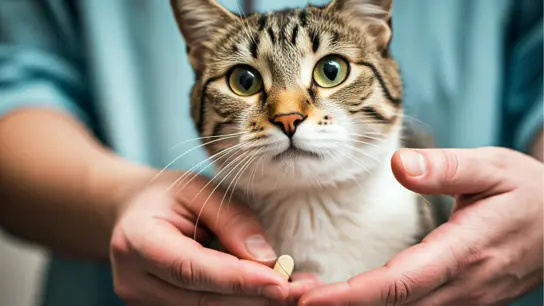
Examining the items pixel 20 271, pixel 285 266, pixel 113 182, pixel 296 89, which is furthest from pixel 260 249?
pixel 20 271

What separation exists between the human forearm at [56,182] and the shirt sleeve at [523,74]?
396 millimetres

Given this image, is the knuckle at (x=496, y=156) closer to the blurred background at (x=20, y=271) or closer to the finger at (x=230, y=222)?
the finger at (x=230, y=222)

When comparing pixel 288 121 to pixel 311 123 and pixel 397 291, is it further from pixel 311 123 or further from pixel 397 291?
pixel 397 291

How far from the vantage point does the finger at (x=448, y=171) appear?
1.23 feet

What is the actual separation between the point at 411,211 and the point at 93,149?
1.26 ft

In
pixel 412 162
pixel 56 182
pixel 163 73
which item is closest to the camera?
pixel 412 162

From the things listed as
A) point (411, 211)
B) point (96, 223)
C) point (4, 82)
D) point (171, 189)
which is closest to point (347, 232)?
point (411, 211)

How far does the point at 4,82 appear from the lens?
0.58 meters

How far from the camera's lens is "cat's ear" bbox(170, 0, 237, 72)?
1.44ft

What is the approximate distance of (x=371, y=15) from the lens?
43 centimetres

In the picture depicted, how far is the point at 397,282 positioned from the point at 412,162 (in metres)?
0.09

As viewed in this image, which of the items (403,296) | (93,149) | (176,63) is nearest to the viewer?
(403,296)

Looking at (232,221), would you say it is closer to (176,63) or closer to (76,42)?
(176,63)

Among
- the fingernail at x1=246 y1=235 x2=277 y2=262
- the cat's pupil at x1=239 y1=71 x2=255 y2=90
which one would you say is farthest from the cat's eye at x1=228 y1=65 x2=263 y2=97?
the fingernail at x1=246 y1=235 x2=277 y2=262
